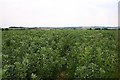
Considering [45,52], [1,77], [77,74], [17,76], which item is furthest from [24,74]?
[45,52]

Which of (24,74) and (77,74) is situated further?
(77,74)

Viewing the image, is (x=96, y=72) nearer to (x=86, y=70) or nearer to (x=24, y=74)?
(x=86, y=70)

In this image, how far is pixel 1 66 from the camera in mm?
11281

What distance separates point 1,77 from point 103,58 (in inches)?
205

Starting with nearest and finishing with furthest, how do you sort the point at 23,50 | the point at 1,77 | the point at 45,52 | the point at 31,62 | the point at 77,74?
the point at 1,77, the point at 77,74, the point at 31,62, the point at 45,52, the point at 23,50

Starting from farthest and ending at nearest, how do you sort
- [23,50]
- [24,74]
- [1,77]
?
[23,50] < [24,74] < [1,77]

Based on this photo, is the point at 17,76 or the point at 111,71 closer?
the point at 17,76

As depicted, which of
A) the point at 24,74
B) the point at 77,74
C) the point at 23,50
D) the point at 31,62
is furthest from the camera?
the point at 23,50

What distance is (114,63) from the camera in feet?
44.2

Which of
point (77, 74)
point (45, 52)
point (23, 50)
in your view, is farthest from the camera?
point (23, 50)

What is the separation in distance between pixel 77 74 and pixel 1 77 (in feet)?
9.25

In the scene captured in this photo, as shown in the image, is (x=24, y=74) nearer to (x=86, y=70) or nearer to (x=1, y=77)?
(x=1, y=77)

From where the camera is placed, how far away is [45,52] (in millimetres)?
13273

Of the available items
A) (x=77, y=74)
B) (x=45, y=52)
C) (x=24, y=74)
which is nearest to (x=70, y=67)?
(x=45, y=52)
